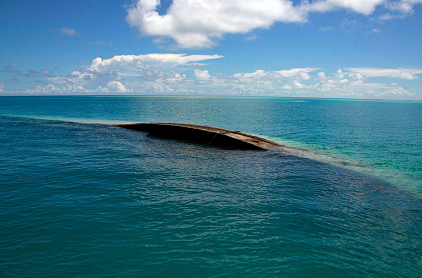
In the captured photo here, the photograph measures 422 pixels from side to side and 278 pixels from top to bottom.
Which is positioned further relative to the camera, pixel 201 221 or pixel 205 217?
pixel 205 217

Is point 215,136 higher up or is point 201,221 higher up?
point 215,136

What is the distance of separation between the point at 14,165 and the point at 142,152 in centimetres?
764

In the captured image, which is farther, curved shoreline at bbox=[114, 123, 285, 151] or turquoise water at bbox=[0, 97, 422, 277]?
curved shoreline at bbox=[114, 123, 285, 151]

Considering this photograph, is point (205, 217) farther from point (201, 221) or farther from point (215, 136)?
point (215, 136)

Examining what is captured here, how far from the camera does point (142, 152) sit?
19.7 m

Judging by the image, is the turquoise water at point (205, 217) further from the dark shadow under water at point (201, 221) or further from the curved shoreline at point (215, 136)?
the curved shoreline at point (215, 136)

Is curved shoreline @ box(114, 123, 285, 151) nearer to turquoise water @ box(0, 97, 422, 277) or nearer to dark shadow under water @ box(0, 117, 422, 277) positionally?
turquoise water @ box(0, 97, 422, 277)

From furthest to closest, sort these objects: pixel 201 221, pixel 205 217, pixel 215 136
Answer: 1. pixel 215 136
2. pixel 205 217
3. pixel 201 221

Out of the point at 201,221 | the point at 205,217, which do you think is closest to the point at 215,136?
the point at 205,217

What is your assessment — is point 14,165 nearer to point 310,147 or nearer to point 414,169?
point 310,147

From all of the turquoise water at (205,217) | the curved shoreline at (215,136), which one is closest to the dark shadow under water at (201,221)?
the turquoise water at (205,217)

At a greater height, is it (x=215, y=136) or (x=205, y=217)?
(x=215, y=136)

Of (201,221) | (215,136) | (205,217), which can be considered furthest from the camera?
(215,136)

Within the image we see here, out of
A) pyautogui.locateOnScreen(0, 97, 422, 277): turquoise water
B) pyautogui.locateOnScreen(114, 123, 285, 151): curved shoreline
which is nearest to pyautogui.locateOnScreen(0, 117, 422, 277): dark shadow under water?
pyautogui.locateOnScreen(0, 97, 422, 277): turquoise water
